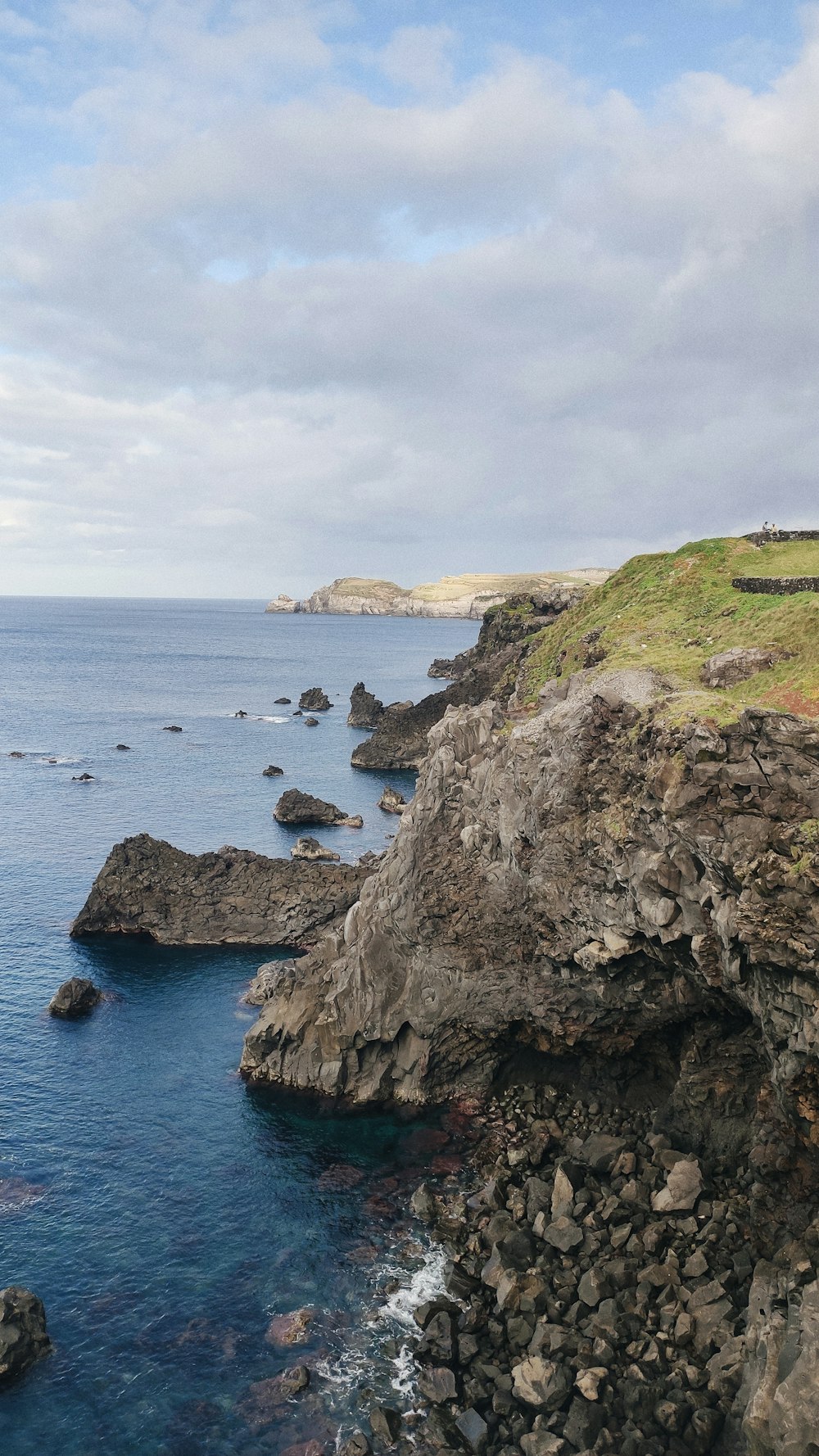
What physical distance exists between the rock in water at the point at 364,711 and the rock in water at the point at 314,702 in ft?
54.6

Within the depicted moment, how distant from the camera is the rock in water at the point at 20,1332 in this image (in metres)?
28.9

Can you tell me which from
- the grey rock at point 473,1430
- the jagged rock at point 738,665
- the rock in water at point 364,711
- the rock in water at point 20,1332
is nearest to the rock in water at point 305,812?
the rock in water at point 364,711

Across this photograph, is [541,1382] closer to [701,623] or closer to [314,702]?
[701,623]

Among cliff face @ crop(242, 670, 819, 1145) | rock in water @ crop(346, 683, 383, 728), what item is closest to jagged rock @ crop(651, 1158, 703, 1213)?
cliff face @ crop(242, 670, 819, 1145)

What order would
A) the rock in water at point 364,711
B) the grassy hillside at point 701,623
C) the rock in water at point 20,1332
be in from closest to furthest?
the rock in water at point 20,1332 < the grassy hillside at point 701,623 < the rock in water at point 364,711

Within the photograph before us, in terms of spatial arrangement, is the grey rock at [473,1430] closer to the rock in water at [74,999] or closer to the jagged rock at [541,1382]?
the jagged rock at [541,1382]

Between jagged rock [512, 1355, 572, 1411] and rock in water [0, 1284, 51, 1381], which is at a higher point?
jagged rock [512, 1355, 572, 1411]

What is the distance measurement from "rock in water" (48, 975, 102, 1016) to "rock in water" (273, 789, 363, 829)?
1540 inches

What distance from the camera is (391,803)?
Result: 99875 millimetres

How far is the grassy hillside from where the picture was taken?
33.9m

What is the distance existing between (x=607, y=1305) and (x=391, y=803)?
236ft

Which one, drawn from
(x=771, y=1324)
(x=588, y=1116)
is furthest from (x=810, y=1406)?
(x=588, y=1116)

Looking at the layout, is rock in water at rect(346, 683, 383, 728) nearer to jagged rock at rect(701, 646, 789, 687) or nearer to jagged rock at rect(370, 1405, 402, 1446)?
jagged rock at rect(701, 646, 789, 687)

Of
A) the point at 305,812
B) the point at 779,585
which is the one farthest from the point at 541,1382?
the point at 305,812
